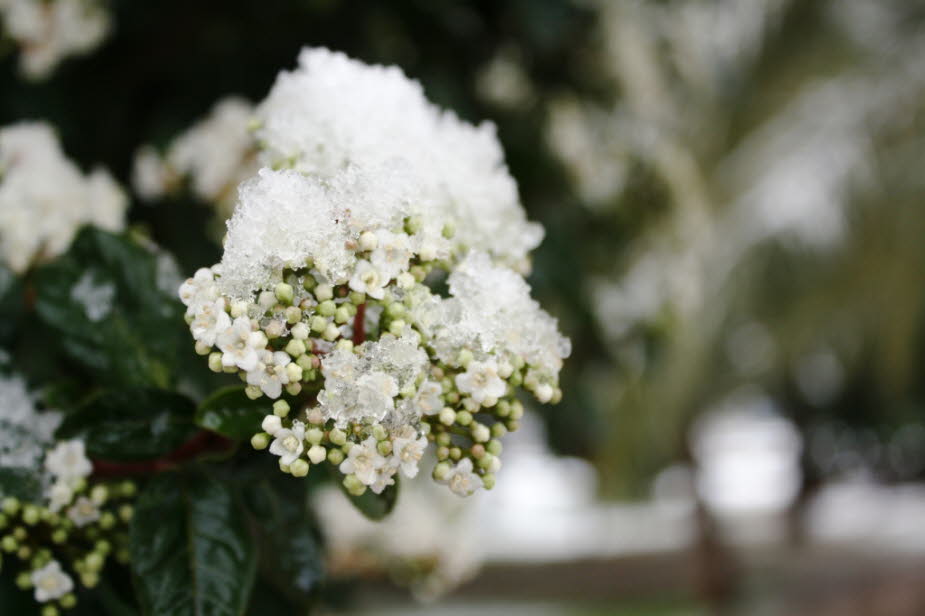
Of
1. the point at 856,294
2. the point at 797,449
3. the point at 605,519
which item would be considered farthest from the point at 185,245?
the point at 797,449

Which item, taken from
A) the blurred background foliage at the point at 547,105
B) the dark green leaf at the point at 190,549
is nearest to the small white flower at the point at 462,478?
the dark green leaf at the point at 190,549

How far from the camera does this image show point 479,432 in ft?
2.34

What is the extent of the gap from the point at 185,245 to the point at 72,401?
597mm

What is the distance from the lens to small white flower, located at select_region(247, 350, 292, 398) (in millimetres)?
645

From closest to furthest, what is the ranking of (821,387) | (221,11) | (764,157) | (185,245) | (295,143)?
1. (295,143)
2. (185,245)
3. (221,11)
4. (764,157)
5. (821,387)

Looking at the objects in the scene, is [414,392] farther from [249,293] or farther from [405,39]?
[405,39]

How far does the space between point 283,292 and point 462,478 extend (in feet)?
0.66

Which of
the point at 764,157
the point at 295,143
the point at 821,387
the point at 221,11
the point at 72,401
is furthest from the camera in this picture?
the point at 821,387

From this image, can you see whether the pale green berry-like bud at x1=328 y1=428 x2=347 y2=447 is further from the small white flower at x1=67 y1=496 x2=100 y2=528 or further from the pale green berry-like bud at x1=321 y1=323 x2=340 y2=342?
the small white flower at x1=67 y1=496 x2=100 y2=528

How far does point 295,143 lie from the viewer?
778 mm

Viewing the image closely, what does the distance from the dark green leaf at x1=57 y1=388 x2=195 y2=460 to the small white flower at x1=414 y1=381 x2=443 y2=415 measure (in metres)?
0.27

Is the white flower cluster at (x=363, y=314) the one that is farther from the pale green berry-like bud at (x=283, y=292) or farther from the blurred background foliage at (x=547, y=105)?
the blurred background foliage at (x=547, y=105)

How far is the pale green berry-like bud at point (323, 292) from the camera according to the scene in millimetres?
665

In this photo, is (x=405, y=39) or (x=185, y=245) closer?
(x=185, y=245)
